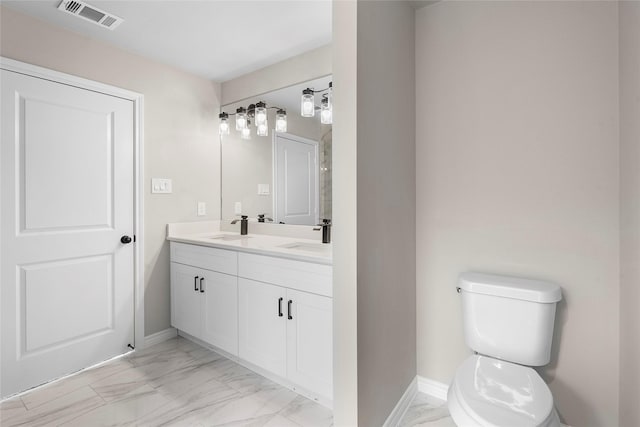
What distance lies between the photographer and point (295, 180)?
8.33ft

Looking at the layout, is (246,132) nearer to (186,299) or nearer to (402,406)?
(186,299)

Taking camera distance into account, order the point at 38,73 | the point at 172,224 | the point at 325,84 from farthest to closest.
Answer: the point at 172,224
the point at 325,84
the point at 38,73

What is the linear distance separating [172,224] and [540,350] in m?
2.63

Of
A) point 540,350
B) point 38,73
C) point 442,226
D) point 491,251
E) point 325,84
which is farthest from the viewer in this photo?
point 325,84

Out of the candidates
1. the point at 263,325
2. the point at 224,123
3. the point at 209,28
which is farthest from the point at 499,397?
the point at 224,123

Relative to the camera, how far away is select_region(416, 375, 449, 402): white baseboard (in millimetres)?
1844

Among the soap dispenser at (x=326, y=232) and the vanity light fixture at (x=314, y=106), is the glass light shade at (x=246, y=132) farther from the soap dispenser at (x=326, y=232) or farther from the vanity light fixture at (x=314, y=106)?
the soap dispenser at (x=326, y=232)

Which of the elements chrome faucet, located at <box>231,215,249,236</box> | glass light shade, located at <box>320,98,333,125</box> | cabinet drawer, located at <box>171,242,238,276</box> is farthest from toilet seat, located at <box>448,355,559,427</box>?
chrome faucet, located at <box>231,215,249,236</box>

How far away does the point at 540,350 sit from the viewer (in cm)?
140

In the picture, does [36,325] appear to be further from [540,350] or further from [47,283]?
[540,350]

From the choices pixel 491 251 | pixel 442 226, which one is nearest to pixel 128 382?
pixel 442 226

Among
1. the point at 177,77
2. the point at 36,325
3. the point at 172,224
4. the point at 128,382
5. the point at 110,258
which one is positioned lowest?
the point at 128,382

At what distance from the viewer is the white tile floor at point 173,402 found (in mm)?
1694

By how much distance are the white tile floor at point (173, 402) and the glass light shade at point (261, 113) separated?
1914mm
